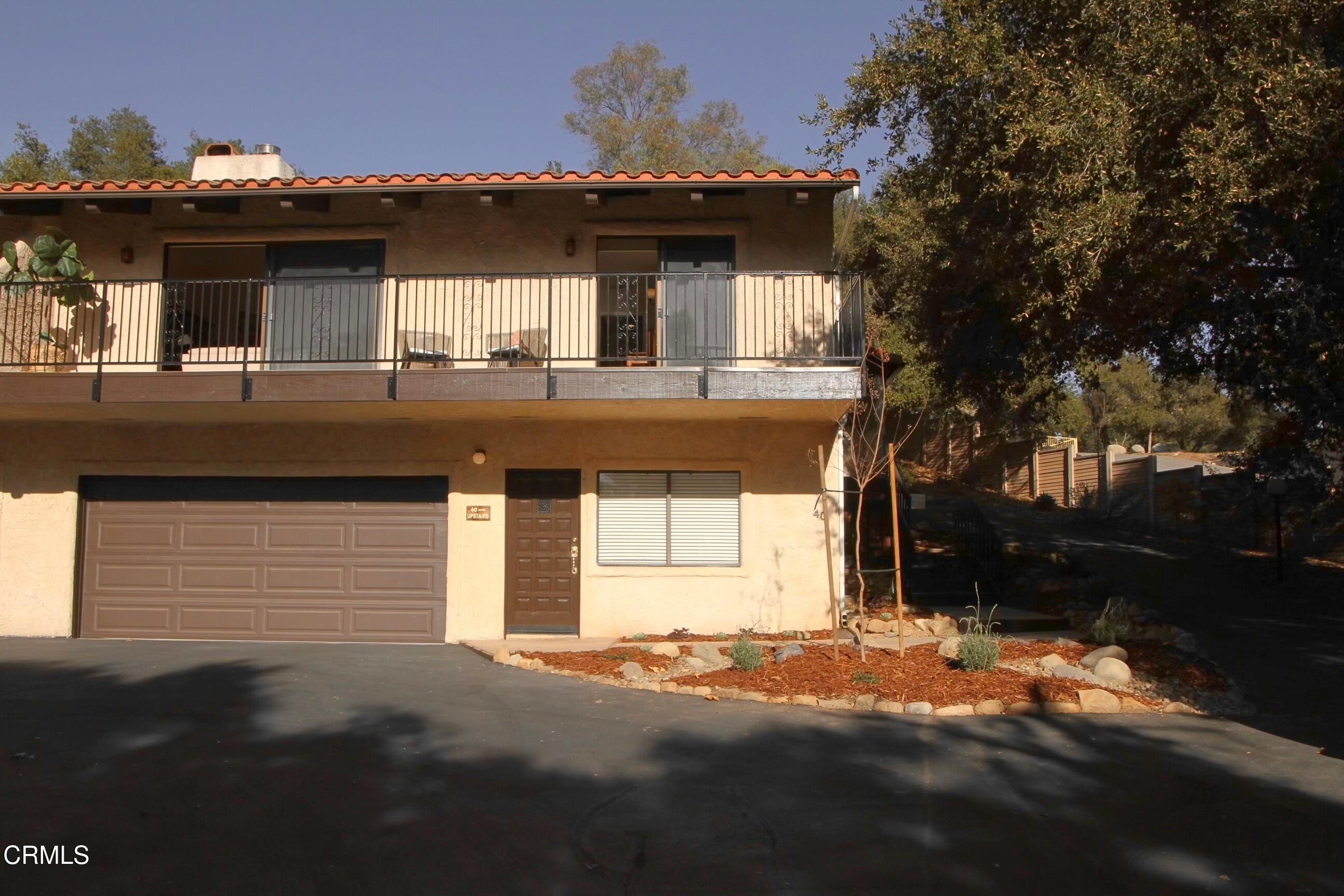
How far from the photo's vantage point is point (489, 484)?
13.3m

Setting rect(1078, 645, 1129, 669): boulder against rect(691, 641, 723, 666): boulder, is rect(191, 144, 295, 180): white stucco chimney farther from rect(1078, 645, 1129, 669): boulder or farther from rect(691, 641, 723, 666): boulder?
rect(1078, 645, 1129, 669): boulder

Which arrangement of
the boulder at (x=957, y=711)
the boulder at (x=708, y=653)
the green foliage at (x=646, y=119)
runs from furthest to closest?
the green foliage at (x=646, y=119)
the boulder at (x=708, y=653)
the boulder at (x=957, y=711)

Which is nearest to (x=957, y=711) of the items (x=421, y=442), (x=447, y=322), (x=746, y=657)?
(x=746, y=657)

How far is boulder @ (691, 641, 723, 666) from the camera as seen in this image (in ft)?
36.2

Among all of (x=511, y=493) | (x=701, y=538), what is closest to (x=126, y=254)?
(x=511, y=493)

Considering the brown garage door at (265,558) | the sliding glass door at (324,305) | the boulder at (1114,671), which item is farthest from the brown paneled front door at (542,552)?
the boulder at (1114,671)

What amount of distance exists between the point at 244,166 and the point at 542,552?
23.0 ft

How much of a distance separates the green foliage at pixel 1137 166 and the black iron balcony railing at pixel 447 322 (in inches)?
73.7

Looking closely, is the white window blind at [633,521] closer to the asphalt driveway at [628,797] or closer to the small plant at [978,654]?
the asphalt driveway at [628,797]

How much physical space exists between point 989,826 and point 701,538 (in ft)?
24.7

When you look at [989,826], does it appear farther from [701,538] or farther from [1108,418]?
[1108,418]

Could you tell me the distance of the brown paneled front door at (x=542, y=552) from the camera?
43.4ft

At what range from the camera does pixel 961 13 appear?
429 inches

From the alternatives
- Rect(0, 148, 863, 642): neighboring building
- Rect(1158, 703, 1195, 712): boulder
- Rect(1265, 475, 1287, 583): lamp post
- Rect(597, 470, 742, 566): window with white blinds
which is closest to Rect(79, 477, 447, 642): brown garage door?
Rect(0, 148, 863, 642): neighboring building
